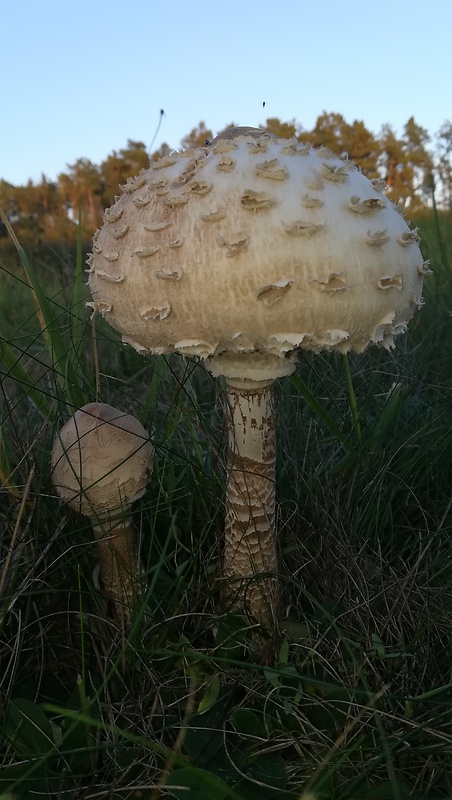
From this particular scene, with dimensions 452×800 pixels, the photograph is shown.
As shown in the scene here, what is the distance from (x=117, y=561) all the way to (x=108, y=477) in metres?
0.32

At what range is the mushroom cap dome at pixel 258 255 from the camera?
1.38m

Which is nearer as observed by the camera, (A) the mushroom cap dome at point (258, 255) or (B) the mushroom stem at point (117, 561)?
(A) the mushroom cap dome at point (258, 255)

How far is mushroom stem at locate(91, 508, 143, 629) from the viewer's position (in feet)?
6.41

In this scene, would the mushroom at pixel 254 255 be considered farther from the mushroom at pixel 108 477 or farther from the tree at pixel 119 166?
the tree at pixel 119 166

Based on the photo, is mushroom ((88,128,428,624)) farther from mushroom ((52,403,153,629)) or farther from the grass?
the grass

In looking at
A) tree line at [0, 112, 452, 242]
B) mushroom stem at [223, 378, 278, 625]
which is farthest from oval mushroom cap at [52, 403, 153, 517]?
tree line at [0, 112, 452, 242]

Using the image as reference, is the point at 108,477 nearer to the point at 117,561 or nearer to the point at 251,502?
the point at 117,561

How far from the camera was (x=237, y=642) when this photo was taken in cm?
187

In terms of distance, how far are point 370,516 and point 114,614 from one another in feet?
3.62

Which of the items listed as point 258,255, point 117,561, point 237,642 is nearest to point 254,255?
point 258,255

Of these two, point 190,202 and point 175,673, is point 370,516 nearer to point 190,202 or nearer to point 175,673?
point 175,673

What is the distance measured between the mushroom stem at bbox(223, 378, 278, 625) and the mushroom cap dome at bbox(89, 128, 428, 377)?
0.45 metres

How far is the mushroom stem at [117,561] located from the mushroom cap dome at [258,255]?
737mm

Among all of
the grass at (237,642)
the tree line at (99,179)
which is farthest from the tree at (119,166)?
the grass at (237,642)
